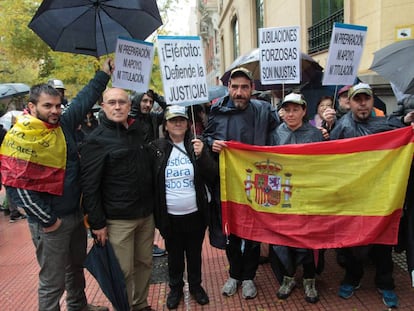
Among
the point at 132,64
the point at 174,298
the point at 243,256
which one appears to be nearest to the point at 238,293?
the point at 243,256

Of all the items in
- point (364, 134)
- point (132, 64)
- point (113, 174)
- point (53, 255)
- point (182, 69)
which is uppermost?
point (132, 64)

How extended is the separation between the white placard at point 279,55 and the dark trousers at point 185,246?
185cm

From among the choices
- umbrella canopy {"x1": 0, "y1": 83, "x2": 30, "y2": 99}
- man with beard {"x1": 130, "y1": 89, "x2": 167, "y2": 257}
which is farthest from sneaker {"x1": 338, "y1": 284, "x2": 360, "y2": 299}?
umbrella canopy {"x1": 0, "y1": 83, "x2": 30, "y2": 99}

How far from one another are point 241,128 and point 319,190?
0.95m

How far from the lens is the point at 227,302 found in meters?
3.54

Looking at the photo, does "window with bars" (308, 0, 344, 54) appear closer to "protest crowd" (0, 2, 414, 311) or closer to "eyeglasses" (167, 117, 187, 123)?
"protest crowd" (0, 2, 414, 311)

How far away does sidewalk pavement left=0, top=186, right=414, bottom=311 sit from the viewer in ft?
11.2

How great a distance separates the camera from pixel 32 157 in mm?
2637

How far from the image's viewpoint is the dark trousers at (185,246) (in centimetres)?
328

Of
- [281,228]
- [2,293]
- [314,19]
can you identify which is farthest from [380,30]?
[2,293]

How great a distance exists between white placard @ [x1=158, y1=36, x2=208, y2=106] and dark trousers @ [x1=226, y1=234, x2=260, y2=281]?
150 centimetres

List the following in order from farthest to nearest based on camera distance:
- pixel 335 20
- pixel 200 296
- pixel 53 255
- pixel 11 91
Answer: pixel 11 91
pixel 335 20
pixel 200 296
pixel 53 255

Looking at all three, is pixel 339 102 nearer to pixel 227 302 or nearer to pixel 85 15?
pixel 227 302

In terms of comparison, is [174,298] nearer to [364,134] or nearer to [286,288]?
[286,288]
